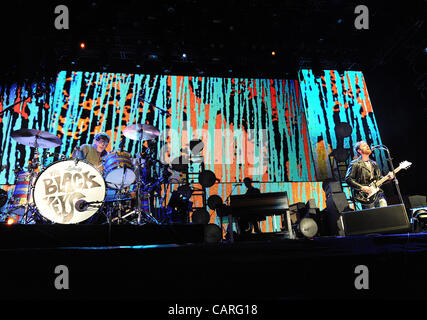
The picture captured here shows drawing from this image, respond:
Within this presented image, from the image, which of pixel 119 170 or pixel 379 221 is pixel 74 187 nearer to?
pixel 119 170

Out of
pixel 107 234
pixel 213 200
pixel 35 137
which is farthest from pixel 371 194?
pixel 35 137

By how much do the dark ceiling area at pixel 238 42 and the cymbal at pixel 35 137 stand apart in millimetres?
2502

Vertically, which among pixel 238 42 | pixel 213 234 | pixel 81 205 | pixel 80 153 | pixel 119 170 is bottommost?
pixel 213 234

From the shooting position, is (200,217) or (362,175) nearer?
(362,175)

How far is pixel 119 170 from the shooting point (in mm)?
4086

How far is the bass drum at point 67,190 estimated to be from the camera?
3.36 meters

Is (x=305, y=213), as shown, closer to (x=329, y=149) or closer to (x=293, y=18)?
(x=329, y=149)

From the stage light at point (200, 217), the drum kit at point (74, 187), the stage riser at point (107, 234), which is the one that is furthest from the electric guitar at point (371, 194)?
the drum kit at point (74, 187)

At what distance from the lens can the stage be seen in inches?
37.9

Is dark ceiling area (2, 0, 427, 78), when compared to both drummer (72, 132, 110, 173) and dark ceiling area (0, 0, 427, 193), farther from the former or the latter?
drummer (72, 132, 110, 173)

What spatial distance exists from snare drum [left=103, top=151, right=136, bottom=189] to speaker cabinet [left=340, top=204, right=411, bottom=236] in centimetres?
300

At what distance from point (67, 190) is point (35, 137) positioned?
154cm

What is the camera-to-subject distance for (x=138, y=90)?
7.62 metres
